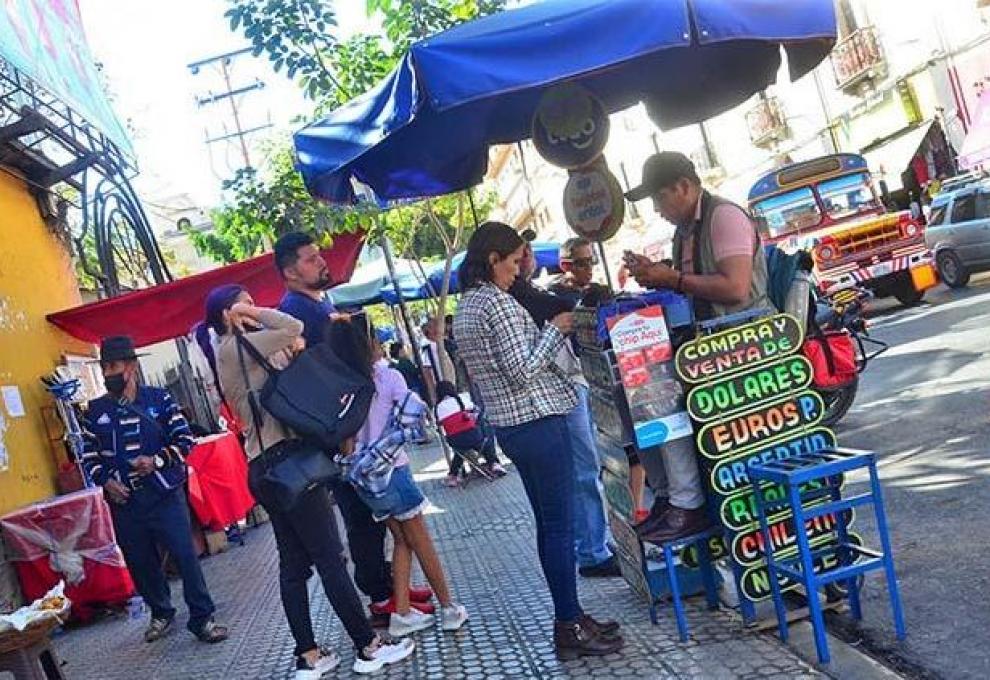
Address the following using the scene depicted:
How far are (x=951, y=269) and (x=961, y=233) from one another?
89cm

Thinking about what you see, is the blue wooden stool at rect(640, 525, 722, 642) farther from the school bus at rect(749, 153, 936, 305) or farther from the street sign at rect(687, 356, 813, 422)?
the school bus at rect(749, 153, 936, 305)

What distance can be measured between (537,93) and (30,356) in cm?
595

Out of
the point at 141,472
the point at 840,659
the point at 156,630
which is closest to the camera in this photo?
the point at 840,659

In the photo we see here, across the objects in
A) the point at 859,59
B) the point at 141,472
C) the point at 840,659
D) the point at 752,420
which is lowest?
the point at 840,659

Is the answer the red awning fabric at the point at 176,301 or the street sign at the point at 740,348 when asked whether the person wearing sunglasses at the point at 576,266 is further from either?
the red awning fabric at the point at 176,301

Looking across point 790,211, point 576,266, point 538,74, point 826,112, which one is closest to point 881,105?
Result: point 826,112

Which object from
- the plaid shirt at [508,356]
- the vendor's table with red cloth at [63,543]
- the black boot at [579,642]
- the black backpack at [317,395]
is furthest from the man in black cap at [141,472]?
the plaid shirt at [508,356]

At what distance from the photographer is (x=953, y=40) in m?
21.7

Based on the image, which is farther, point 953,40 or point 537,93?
point 953,40

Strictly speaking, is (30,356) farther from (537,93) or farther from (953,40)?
(953,40)

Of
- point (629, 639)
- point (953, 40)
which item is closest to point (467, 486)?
point (629, 639)

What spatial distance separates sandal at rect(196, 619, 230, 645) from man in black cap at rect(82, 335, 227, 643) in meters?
0.01

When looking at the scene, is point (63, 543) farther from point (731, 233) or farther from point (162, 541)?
point (731, 233)

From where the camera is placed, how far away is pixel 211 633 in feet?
19.7
